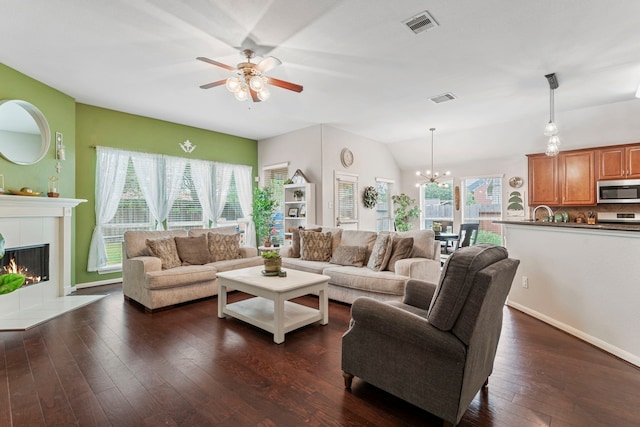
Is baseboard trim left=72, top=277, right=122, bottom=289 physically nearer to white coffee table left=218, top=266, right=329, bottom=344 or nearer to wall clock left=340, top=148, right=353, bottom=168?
white coffee table left=218, top=266, right=329, bottom=344

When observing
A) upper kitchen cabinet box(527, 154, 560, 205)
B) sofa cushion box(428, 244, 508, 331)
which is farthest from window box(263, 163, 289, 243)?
sofa cushion box(428, 244, 508, 331)

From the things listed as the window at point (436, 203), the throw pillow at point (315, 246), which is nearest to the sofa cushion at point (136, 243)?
the throw pillow at point (315, 246)

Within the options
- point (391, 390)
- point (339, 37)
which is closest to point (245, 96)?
point (339, 37)

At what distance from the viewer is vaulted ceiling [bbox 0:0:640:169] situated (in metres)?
2.51

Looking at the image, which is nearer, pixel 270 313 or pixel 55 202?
pixel 270 313

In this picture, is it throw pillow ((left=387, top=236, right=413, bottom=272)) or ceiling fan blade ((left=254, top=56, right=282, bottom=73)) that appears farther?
throw pillow ((left=387, top=236, right=413, bottom=272))

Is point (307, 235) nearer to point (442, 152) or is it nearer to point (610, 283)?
point (610, 283)

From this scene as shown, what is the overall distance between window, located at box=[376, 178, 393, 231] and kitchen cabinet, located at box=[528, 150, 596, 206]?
3.18 meters

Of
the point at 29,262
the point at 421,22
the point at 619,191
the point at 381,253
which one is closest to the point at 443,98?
the point at 421,22

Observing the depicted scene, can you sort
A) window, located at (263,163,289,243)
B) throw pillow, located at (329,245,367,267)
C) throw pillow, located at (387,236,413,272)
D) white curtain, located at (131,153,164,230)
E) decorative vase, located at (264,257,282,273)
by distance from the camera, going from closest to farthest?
decorative vase, located at (264,257,282,273) → throw pillow, located at (387,236,413,272) → throw pillow, located at (329,245,367,267) → white curtain, located at (131,153,164,230) → window, located at (263,163,289,243)

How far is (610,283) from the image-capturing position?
2.70 metres

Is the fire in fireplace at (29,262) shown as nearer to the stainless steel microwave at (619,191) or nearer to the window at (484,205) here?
the window at (484,205)

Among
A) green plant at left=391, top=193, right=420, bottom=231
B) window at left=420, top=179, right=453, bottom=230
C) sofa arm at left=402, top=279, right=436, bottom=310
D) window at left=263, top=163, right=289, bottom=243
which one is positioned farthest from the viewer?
green plant at left=391, top=193, right=420, bottom=231

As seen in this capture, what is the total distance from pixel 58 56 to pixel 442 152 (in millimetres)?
7186
